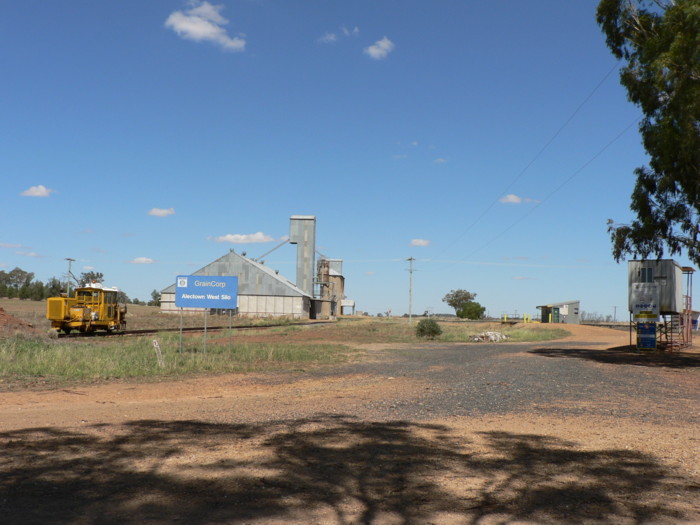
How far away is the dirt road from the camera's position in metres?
5.12

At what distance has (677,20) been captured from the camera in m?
20.3

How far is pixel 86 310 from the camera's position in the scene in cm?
3281

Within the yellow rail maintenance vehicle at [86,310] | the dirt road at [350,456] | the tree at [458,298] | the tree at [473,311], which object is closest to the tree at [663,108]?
the dirt road at [350,456]

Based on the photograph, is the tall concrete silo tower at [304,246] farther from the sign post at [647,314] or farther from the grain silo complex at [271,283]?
the sign post at [647,314]

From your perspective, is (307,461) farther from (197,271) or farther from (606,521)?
(197,271)

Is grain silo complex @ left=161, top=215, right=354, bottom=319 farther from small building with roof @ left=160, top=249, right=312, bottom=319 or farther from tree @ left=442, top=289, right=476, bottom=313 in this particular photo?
tree @ left=442, top=289, right=476, bottom=313

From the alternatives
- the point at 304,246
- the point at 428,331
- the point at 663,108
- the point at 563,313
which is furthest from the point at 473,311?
the point at 663,108

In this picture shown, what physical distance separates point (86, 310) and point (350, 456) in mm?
29527

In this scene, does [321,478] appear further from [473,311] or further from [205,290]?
[473,311]

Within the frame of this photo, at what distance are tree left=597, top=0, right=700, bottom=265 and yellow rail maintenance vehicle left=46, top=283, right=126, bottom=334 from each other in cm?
2631

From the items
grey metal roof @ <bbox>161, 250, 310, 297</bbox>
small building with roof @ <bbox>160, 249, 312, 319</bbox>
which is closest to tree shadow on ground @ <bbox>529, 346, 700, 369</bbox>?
small building with roof @ <bbox>160, 249, 312, 319</bbox>

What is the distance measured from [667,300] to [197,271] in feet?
177

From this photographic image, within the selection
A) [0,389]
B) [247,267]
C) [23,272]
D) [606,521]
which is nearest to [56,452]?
[606,521]

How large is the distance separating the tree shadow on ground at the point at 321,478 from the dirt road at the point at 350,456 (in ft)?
0.08
